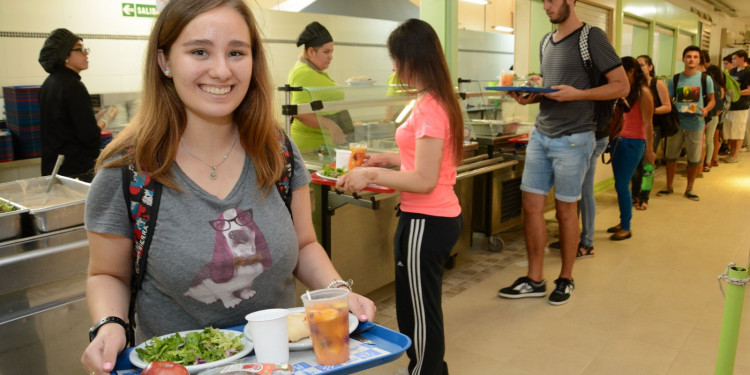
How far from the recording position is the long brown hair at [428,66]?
2604 millimetres

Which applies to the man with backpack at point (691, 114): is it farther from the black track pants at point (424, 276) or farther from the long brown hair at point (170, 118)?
the long brown hair at point (170, 118)

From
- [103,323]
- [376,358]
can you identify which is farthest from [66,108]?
[376,358]

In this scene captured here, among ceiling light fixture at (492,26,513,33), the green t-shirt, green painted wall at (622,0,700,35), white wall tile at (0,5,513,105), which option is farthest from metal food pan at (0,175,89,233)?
ceiling light fixture at (492,26,513,33)

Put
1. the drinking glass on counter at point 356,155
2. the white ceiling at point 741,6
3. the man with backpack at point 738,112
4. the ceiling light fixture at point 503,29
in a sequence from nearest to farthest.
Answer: the drinking glass on counter at point 356,155, the man with backpack at point 738,112, the ceiling light fixture at point 503,29, the white ceiling at point 741,6

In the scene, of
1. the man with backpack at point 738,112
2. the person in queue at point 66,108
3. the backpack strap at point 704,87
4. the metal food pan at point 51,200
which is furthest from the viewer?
the man with backpack at point 738,112

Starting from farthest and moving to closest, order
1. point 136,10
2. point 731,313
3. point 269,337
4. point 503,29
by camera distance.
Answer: point 503,29
point 136,10
point 731,313
point 269,337

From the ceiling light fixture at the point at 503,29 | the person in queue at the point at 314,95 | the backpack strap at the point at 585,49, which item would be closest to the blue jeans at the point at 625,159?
the backpack strap at the point at 585,49

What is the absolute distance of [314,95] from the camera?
3637 millimetres

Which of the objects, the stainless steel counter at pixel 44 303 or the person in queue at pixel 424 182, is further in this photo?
the person in queue at pixel 424 182

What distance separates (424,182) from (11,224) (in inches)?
62.9

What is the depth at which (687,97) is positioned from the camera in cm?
754

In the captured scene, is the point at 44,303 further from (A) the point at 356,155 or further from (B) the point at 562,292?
(B) the point at 562,292

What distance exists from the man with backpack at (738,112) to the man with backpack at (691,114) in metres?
2.64

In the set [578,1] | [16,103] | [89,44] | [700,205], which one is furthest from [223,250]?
[700,205]
